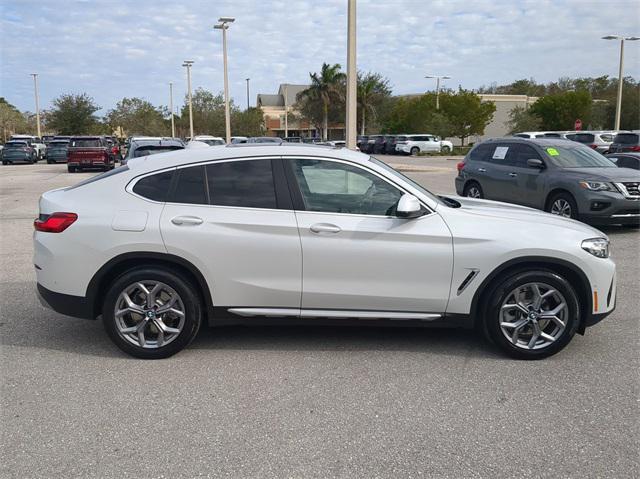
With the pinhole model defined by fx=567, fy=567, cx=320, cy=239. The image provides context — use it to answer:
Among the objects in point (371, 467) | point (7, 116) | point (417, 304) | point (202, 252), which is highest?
point (7, 116)

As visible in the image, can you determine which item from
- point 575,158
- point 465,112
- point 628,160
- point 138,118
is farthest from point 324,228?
point 138,118

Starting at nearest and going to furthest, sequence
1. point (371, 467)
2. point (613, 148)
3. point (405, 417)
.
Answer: point (371, 467) < point (405, 417) < point (613, 148)

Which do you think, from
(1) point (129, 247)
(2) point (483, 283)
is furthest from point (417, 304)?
(1) point (129, 247)

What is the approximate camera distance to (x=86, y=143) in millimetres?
27203

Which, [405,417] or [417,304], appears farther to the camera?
[417,304]

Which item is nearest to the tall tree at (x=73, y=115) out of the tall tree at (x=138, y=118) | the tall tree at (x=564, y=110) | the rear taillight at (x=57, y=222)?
the tall tree at (x=138, y=118)

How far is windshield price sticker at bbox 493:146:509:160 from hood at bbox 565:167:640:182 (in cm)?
176

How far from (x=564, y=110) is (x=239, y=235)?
53119 millimetres

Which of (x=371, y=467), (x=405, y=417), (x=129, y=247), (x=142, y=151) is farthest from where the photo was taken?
(x=142, y=151)

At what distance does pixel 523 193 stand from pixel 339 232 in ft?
26.1

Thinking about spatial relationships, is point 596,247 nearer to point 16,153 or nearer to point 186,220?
point 186,220

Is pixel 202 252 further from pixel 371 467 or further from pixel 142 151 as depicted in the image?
pixel 142 151

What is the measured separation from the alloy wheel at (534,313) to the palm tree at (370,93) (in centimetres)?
5847

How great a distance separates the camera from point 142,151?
14562 mm
